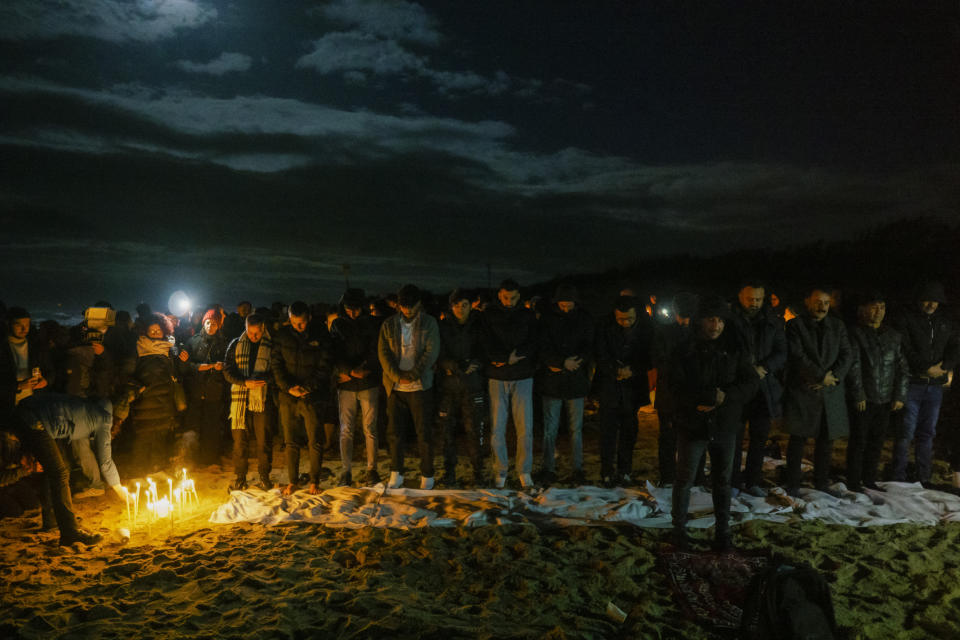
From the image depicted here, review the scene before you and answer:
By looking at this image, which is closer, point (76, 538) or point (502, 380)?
point (76, 538)

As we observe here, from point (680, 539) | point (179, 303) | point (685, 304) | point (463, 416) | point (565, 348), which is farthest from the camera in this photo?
point (179, 303)

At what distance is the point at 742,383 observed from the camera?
5.00m

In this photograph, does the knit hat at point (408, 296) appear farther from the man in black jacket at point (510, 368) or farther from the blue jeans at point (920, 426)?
the blue jeans at point (920, 426)

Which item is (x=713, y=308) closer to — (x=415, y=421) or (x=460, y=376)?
(x=460, y=376)

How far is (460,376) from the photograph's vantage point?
6.80 meters

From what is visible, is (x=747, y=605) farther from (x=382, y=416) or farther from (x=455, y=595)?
(x=382, y=416)

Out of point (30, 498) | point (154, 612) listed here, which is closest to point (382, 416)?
point (30, 498)

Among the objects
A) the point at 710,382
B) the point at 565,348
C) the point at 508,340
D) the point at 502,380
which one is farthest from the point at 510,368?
the point at 710,382

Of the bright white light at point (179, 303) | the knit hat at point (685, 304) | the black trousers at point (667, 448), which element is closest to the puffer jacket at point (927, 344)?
the knit hat at point (685, 304)

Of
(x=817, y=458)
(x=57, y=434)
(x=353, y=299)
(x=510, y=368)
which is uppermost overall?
(x=353, y=299)

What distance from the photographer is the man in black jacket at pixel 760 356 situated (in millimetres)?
6066

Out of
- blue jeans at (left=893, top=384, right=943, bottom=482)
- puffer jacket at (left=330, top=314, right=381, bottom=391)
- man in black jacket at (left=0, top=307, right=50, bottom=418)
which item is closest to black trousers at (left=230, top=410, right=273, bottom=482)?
puffer jacket at (left=330, top=314, right=381, bottom=391)

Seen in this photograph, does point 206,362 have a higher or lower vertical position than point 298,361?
lower

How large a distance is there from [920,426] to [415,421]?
20.3 feet
